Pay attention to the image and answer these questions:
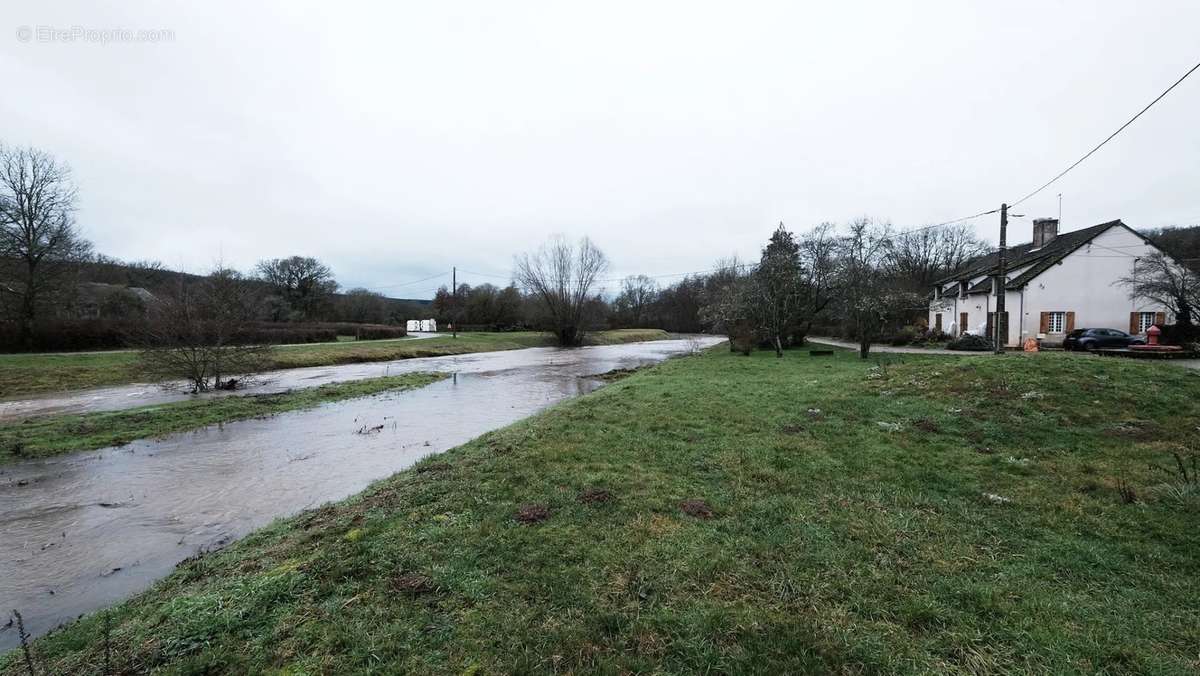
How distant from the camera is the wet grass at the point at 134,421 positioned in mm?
9680

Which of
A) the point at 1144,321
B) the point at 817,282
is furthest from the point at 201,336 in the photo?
the point at 1144,321

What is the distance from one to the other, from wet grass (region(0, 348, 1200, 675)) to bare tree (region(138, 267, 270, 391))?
584 inches

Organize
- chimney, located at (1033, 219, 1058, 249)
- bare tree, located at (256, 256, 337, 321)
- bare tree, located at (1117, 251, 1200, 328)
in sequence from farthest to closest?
bare tree, located at (256, 256, 337, 321) → chimney, located at (1033, 219, 1058, 249) → bare tree, located at (1117, 251, 1200, 328)

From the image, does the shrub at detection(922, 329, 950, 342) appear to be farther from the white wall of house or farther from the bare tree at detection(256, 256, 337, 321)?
the bare tree at detection(256, 256, 337, 321)

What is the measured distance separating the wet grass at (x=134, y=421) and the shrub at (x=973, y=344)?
30.0 meters

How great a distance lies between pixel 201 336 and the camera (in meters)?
16.8

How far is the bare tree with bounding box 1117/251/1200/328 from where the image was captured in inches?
822

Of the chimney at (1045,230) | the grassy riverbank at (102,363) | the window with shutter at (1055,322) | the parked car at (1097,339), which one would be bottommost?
the grassy riverbank at (102,363)

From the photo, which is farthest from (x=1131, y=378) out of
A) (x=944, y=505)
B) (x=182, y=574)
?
(x=182, y=574)

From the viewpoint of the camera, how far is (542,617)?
3.19m

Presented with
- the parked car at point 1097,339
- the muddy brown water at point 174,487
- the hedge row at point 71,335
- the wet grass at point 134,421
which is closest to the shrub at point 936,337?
the parked car at point 1097,339

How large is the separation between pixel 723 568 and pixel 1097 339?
29208 mm

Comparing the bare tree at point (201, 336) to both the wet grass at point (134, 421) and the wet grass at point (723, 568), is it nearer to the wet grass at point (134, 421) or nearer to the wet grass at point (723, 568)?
the wet grass at point (134, 421)

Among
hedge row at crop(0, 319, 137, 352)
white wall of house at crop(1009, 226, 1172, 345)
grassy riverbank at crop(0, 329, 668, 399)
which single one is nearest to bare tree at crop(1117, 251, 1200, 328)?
white wall of house at crop(1009, 226, 1172, 345)
